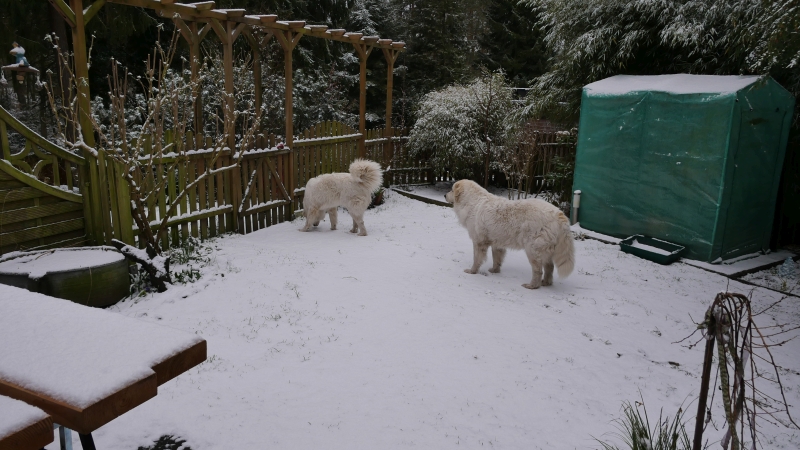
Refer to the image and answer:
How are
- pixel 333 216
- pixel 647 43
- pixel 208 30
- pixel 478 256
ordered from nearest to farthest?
pixel 478 256 → pixel 208 30 → pixel 333 216 → pixel 647 43

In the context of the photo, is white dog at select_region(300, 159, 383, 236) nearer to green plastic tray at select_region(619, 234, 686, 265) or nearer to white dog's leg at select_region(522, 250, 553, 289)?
white dog's leg at select_region(522, 250, 553, 289)

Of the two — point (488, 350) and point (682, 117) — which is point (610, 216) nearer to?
point (682, 117)

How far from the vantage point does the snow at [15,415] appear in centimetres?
139

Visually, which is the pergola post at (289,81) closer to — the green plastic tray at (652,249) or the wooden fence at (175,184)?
the wooden fence at (175,184)

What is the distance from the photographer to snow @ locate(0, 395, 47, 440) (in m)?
1.39

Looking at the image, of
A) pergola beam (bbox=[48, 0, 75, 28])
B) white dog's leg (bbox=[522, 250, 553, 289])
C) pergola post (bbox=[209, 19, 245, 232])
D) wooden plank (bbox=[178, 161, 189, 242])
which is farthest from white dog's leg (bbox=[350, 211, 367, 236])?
pergola beam (bbox=[48, 0, 75, 28])

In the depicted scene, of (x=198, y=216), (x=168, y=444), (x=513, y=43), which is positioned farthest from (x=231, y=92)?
(x=513, y=43)

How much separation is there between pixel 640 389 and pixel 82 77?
6233 millimetres

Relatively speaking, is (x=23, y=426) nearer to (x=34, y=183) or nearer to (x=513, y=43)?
(x=34, y=183)

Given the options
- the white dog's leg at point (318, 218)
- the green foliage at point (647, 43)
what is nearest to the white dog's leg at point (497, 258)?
the white dog's leg at point (318, 218)

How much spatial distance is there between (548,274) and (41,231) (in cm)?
555

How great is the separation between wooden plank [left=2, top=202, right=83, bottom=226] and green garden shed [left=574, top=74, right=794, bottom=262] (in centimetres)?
757

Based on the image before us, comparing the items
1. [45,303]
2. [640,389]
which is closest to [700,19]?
[640,389]

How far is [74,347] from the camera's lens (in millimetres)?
1783
